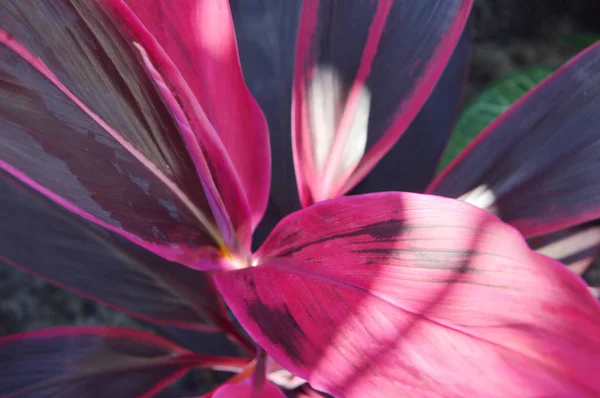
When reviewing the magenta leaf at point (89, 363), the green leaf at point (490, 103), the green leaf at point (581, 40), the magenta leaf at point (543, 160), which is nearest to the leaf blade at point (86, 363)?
the magenta leaf at point (89, 363)

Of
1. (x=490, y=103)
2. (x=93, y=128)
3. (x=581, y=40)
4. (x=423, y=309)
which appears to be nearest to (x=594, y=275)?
(x=490, y=103)

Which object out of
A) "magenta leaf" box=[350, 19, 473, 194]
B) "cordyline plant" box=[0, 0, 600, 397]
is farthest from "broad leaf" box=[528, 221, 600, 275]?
"magenta leaf" box=[350, 19, 473, 194]

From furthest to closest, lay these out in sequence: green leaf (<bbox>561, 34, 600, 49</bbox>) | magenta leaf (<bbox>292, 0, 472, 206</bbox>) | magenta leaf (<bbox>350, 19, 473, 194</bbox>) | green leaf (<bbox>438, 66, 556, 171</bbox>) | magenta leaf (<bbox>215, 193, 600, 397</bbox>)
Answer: green leaf (<bbox>561, 34, 600, 49</bbox>)
green leaf (<bbox>438, 66, 556, 171</bbox>)
magenta leaf (<bbox>350, 19, 473, 194</bbox>)
magenta leaf (<bbox>292, 0, 472, 206</bbox>)
magenta leaf (<bbox>215, 193, 600, 397</bbox>)

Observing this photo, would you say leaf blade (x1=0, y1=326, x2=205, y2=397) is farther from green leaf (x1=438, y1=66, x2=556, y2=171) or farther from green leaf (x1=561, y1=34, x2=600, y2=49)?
green leaf (x1=561, y1=34, x2=600, y2=49)

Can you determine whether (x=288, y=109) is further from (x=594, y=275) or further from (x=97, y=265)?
(x=594, y=275)

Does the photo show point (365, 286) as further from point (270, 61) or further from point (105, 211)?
point (270, 61)
